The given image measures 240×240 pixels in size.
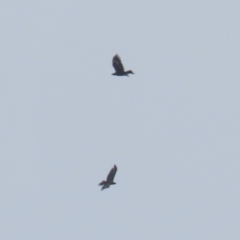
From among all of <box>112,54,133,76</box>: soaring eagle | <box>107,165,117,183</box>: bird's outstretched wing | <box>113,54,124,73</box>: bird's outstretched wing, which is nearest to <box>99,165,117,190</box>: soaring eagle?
<box>107,165,117,183</box>: bird's outstretched wing

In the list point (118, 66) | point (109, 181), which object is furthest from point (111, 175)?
point (118, 66)

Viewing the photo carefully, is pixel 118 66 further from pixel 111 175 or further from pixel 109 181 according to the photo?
pixel 109 181

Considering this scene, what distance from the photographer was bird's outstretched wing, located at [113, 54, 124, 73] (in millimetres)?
88625

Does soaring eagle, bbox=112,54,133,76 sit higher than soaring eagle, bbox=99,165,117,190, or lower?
higher

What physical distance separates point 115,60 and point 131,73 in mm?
1566

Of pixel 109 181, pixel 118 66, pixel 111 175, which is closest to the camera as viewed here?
pixel 118 66

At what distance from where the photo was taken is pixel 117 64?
8869cm

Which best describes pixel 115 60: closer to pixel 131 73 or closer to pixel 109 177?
pixel 131 73

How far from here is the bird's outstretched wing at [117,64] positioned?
8862cm

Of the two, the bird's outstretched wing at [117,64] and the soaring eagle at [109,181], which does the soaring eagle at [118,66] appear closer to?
the bird's outstretched wing at [117,64]

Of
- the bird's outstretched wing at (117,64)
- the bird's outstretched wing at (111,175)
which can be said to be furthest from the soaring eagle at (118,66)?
the bird's outstretched wing at (111,175)

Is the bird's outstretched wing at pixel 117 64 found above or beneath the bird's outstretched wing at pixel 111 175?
above

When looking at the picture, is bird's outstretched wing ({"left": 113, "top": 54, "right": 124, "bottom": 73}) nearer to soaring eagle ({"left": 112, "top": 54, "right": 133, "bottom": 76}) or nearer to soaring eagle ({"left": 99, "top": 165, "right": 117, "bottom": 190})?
soaring eagle ({"left": 112, "top": 54, "right": 133, "bottom": 76})

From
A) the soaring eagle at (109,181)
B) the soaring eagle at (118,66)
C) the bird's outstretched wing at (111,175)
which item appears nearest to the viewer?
the soaring eagle at (118,66)
